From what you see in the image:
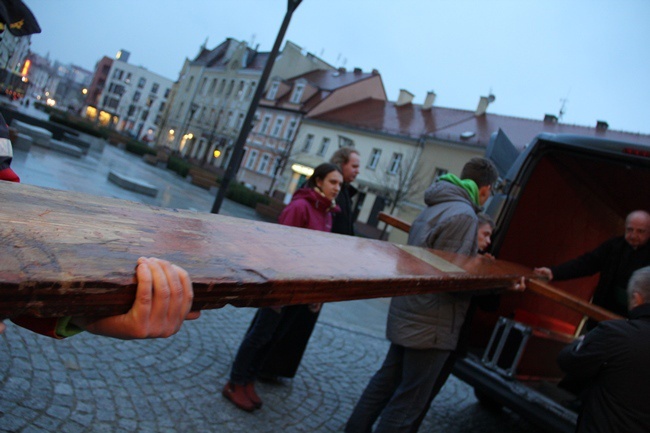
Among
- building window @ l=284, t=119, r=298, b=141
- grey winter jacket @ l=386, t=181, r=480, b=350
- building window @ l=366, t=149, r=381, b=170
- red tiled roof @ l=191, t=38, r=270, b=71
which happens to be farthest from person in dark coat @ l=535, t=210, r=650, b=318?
red tiled roof @ l=191, t=38, r=270, b=71

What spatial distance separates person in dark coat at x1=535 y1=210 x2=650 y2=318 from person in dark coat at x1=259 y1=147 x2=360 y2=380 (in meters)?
1.79

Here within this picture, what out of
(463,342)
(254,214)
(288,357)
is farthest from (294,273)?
(254,214)

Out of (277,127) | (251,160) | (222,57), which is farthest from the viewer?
(222,57)

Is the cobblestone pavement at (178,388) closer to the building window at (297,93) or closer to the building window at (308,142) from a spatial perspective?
the building window at (308,142)

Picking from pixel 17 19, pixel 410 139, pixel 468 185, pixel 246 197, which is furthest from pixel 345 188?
pixel 410 139

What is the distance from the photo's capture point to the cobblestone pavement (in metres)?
2.69

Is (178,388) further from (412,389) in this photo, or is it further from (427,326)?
(427,326)

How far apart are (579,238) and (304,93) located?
119 feet

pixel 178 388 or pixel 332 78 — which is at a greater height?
pixel 332 78

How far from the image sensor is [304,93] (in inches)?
1586

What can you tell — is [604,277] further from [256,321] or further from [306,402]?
[256,321]

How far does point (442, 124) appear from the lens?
101ft

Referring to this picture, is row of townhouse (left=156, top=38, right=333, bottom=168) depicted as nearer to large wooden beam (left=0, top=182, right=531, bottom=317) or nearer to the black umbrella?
the black umbrella

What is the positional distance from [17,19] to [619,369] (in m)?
3.45
